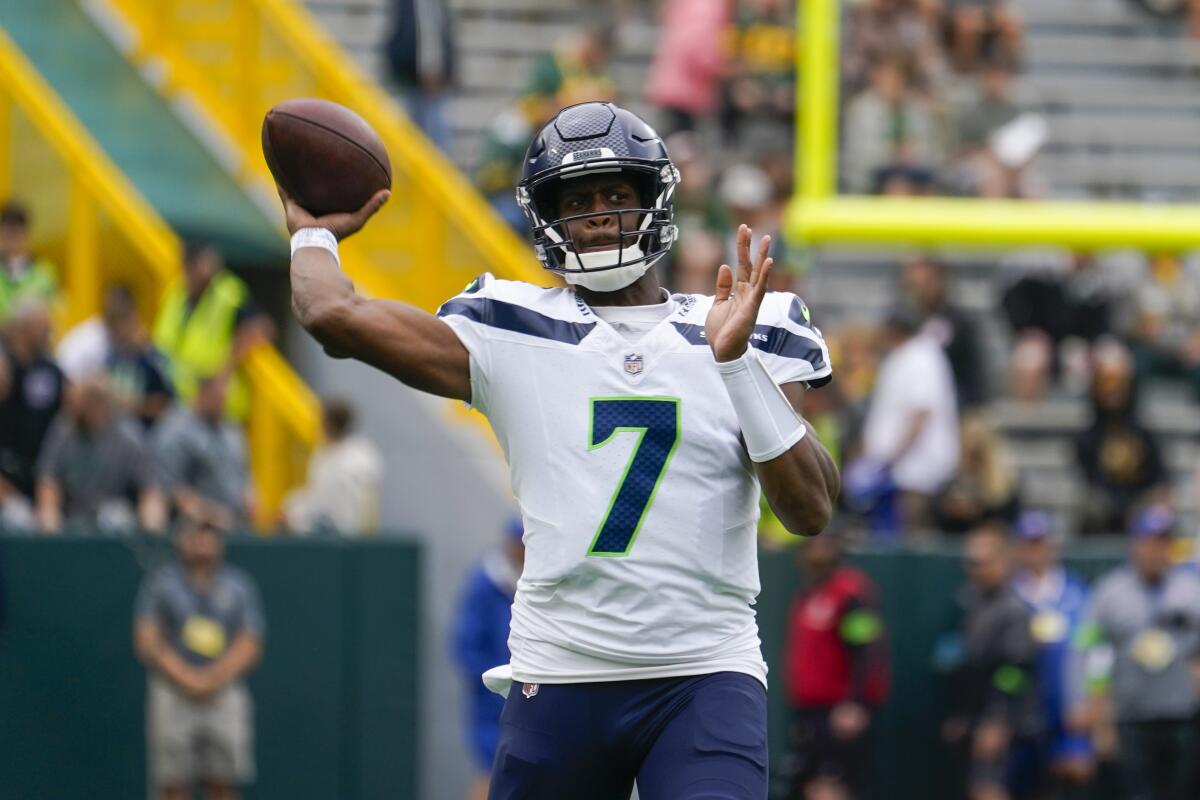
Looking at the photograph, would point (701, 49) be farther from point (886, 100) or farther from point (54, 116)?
point (54, 116)

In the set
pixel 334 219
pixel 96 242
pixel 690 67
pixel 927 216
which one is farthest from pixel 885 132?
pixel 334 219

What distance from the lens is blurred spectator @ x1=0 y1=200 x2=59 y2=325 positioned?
10.5 m

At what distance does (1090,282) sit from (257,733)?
5.82 m

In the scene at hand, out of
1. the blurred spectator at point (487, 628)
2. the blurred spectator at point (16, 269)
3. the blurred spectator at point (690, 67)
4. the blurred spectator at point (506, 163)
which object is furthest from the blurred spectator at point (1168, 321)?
the blurred spectator at point (16, 269)

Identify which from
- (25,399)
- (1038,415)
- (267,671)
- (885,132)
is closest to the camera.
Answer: (25,399)

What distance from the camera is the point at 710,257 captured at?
12.2 m

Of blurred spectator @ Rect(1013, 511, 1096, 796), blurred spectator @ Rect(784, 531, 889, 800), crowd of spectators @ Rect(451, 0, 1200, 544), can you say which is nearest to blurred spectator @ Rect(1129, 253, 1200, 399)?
crowd of spectators @ Rect(451, 0, 1200, 544)

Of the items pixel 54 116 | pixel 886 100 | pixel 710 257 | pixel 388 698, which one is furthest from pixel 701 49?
pixel 388 698

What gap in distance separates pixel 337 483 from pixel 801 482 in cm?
722

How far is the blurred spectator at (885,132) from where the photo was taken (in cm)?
1265

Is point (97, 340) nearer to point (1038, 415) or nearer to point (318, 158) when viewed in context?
point (1038, 415)

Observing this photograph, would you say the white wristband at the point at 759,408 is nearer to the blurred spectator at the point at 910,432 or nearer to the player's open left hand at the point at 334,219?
the player's open left hand at the point at 334,219

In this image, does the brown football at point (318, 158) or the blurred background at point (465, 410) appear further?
the blurred background at point (465, 410)

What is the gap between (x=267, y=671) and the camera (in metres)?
10.4
